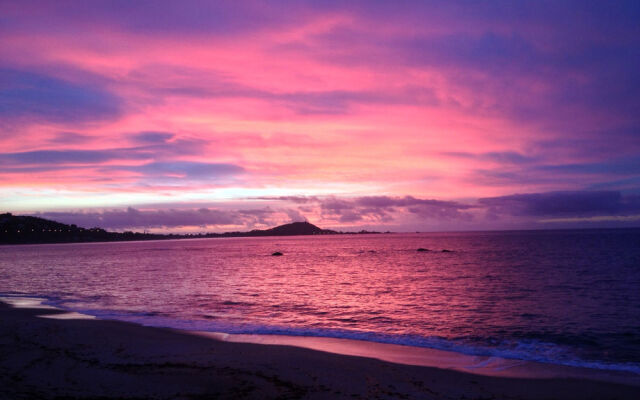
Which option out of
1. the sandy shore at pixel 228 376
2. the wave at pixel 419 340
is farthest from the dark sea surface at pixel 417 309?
the sandy shore at pixel 228 376

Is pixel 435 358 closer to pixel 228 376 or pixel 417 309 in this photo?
pixel 228 376

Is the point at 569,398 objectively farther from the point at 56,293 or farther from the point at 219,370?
the point at 56,293

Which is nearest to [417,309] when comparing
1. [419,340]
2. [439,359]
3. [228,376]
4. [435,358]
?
[419,340]

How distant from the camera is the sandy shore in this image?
11281mm

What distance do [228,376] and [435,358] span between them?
7.91 m

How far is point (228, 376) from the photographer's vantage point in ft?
41.6

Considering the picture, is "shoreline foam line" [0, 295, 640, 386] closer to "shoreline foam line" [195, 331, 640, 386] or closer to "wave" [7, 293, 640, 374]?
"shoreline foam line" [195, 331, 640, 386]

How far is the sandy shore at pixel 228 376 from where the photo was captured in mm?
11281

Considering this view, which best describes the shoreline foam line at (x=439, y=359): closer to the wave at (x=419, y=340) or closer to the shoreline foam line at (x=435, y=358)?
the shoreline foam line at (x=435, y=358)

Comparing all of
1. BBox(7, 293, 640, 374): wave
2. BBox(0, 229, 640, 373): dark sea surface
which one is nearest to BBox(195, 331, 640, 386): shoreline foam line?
BBox(7, 293, 640, 374): wave

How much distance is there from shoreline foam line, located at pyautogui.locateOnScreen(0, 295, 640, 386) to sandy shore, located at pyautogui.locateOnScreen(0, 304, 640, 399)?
25.5 inches

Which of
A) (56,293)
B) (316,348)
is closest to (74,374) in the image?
(316,348)

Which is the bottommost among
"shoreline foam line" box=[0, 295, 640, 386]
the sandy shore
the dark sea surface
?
the dark sea surface

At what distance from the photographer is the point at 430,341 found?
18.9 m
